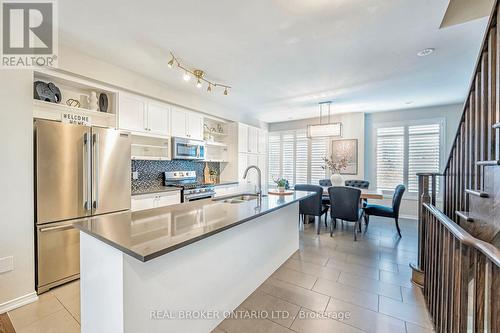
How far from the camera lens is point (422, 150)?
530 cm

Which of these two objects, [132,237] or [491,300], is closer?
[491,300]

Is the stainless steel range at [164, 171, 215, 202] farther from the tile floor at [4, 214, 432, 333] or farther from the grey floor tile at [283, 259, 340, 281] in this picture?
the grey floor tile at [283, 259, 340, 281]

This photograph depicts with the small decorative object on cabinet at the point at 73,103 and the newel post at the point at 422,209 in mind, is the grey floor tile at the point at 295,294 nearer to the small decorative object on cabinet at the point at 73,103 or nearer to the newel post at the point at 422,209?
the newel post at the point at 422,209

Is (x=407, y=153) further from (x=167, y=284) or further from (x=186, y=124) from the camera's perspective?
(x=167, y=284)

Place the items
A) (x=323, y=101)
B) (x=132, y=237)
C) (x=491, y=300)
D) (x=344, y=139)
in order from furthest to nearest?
1. (x=344, y=139)
2. (x=323, y=101)
3. (x=132, y=237)
4. (x=491, y=300)

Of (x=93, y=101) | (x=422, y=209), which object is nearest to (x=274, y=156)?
(x=422, y=209)

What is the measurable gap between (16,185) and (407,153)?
7031mm

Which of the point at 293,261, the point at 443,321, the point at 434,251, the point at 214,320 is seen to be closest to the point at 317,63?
the point at 434,251

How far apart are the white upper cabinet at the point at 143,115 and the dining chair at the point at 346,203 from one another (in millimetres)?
3212

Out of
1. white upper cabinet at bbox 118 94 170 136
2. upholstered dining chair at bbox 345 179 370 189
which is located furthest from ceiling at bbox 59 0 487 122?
upholstered dining chair at bbox 345 179 370 189

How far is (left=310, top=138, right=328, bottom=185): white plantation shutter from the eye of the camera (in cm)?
631

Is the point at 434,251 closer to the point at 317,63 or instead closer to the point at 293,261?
the point at 293,261

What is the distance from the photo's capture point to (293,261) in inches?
116

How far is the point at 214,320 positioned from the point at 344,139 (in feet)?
18.0
